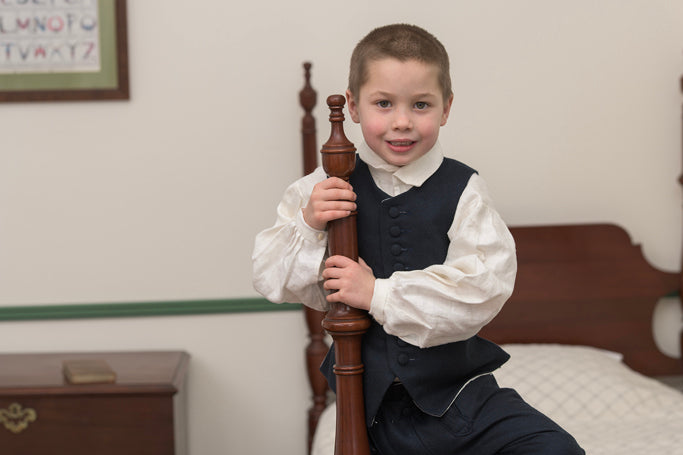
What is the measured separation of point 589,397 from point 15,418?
5.44ft

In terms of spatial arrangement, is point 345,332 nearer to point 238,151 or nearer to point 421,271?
point 421,271

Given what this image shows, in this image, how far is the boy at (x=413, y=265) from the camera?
1342 millimetres

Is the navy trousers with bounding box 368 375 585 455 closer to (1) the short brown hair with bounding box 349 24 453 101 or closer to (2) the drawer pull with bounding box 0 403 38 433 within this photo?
(1) the short brown hair with bounding box 349 24 453 101

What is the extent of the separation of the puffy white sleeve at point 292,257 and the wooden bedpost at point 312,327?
1267 millimetres

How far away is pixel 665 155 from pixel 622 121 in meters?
0.20

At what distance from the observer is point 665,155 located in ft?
9.89

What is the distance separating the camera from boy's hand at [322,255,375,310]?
1324mm

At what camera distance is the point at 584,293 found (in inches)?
114

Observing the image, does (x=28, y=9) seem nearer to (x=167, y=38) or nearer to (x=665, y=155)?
(x=167, y=38)

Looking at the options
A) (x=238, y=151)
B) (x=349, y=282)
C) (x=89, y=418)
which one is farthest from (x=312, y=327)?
(x=349, y=282)

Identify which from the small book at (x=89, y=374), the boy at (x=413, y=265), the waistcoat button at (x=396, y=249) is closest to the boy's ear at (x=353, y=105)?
the boy at (x=413, y=265)

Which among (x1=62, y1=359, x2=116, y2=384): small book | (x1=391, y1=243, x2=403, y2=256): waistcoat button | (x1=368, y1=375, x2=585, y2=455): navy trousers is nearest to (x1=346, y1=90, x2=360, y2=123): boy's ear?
(x1=391, y1=243, x2=403, y2=256): waistcoat button

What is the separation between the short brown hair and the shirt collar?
0.11m

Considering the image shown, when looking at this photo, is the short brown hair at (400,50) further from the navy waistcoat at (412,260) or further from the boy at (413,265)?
the navy waistcoat at (412,260)
